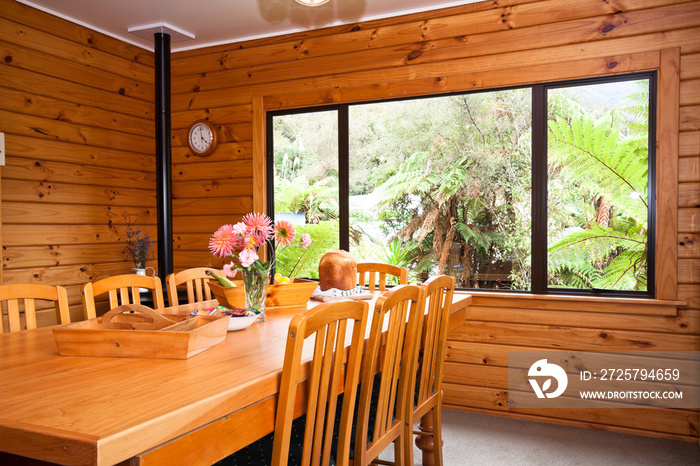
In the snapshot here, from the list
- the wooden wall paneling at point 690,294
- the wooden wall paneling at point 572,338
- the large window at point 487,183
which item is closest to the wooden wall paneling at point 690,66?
the large window at point 487,183

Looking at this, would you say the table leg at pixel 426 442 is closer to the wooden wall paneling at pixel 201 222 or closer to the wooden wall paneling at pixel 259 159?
the wooden wall paneling at pixel 259 159

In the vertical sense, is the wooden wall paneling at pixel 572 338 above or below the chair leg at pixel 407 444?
above

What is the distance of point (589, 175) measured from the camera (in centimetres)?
322

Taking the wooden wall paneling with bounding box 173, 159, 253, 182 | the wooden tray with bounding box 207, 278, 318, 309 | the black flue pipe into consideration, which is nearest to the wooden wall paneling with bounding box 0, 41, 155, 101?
the black flue pipe

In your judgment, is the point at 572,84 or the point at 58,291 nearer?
the point at 58,291

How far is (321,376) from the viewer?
1.42 m

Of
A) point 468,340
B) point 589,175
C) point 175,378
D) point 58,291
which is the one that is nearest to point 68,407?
point 175,378

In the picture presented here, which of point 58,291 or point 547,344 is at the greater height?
point 58,291

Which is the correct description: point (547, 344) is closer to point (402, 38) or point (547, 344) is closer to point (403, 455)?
point (403, 455)

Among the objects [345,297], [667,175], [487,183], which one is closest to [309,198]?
[487,183]

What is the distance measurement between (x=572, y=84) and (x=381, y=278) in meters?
1.63

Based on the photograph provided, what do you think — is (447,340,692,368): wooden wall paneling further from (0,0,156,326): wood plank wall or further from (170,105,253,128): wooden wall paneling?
(0,0,156,326): wood plank wall

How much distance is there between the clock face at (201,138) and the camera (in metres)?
4.20

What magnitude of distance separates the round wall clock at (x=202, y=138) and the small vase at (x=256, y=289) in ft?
7.67
